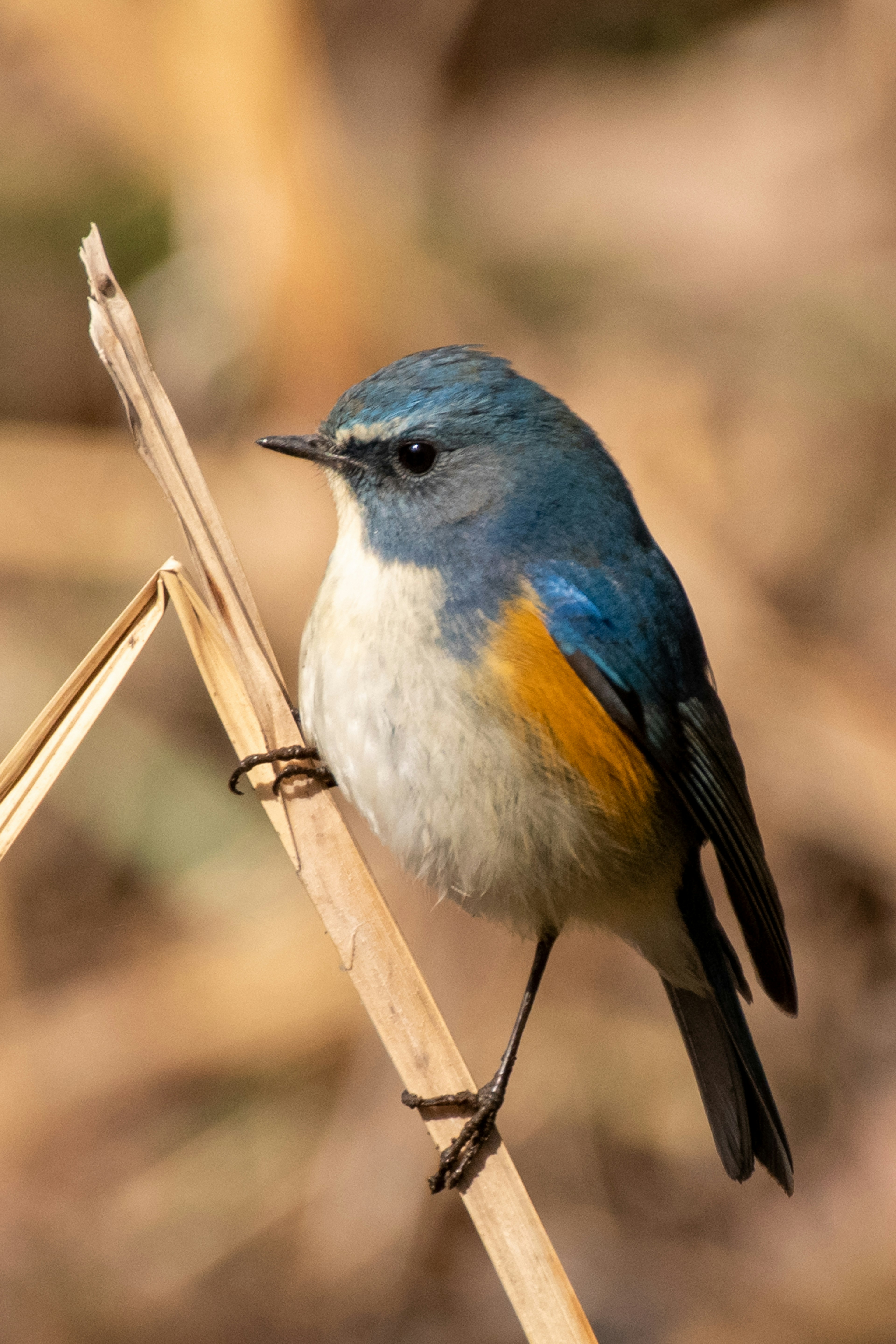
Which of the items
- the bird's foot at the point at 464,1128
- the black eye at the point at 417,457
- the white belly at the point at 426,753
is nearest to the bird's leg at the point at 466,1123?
the bird's foot at the point at 464,1128

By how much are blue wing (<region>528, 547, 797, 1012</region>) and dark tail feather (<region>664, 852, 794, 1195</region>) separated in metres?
0.11

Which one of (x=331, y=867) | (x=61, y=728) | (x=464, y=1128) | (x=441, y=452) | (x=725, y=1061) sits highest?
(x=441, y=452)

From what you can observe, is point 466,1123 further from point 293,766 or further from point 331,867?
point 293,766

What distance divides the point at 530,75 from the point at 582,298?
2.80ft

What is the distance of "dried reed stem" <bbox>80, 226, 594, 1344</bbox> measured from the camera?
1787 mm

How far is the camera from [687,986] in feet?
9.02

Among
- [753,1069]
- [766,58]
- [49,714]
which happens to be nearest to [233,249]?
[766,58]

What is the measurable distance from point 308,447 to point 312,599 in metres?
→ 1.39

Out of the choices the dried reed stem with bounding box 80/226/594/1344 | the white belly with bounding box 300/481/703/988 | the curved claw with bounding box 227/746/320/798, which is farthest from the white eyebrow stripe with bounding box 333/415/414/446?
the curved claw with bounding box 227/746/320/798

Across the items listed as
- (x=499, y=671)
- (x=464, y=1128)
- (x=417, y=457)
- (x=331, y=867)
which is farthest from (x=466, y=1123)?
(x=417, y=457)

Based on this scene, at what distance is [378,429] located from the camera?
220 cm

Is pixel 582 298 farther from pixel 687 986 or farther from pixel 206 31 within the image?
pixel 687 986

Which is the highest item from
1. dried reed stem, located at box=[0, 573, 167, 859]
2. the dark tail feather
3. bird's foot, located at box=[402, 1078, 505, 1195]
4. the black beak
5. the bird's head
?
the black beak

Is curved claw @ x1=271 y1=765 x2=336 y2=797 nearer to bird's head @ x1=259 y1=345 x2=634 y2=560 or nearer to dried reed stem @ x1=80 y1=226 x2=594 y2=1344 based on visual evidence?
dried reed stem @ x1=80 y1=226 x2=594 y2=1344
